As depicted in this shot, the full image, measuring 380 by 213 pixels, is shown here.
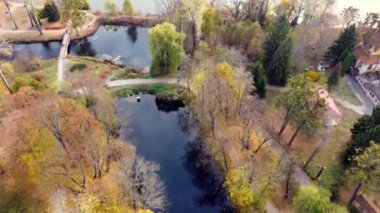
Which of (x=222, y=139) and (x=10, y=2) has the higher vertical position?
(x=10, y=2)

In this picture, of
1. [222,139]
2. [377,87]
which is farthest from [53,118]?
[377,87]

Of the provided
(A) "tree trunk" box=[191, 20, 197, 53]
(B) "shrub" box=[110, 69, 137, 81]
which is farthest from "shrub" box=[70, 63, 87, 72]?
(A) "tree trunk" box=[191, 20, 197, 53]

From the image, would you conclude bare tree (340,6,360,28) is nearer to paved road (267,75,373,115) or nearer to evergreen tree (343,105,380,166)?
paved road (267,75,373,115)

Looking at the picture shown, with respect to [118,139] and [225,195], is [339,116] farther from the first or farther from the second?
[118,139]

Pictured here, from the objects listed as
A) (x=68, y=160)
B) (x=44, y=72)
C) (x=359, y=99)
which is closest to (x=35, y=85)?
(x=44, y=72)

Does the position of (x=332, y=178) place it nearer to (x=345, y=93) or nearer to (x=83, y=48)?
(x=345, y=93)
